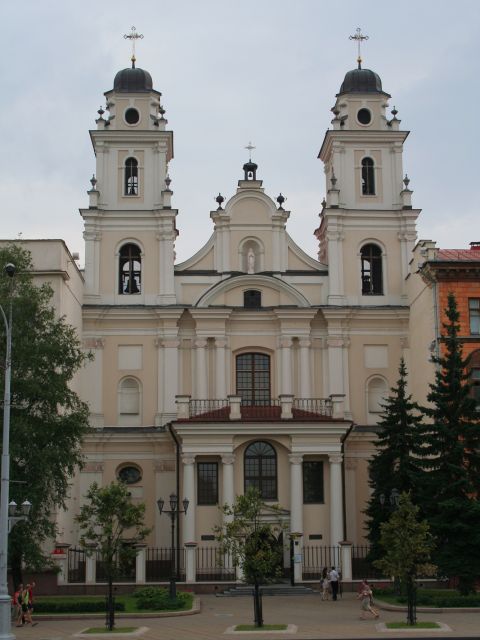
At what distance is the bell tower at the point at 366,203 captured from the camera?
54.4 m

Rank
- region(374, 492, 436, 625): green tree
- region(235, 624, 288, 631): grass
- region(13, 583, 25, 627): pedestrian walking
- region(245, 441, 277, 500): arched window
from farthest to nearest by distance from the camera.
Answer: region(245, 441, 277, 500): arched window → region(13, 583, 25, 627): pedestrian walking → region(374, 492, 436, 625): green tree → region(235, 624, 288, 631): grass

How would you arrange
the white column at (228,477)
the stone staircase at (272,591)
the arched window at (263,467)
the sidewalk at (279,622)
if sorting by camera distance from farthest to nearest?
the arched window at (263,467), the white column at (228,477), the stone staircase at (272,591), the sidewalk at (279,622)

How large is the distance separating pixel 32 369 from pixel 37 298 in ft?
8.69

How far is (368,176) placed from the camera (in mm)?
56156

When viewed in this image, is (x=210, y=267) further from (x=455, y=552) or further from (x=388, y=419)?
(x=455, y=552)

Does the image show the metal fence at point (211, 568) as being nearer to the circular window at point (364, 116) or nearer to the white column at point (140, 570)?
the white column at point (140, 570)

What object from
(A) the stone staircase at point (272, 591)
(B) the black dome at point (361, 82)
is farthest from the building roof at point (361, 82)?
(A) the stone staircase at point (272, 591)

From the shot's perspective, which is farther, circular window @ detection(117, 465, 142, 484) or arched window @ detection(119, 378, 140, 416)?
arched window @ detection(119, 378, 140, 416)

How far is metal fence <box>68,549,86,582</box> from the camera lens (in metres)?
44.9

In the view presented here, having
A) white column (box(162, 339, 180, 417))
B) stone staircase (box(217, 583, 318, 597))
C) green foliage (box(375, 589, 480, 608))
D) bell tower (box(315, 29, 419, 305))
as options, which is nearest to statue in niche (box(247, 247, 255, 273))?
bell tower (box(315, 29, 419, 305))

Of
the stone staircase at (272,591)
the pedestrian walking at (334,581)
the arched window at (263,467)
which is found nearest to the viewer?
the pedestrian walking at (334,581)

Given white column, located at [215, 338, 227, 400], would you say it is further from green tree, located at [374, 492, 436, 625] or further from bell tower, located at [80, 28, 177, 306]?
green tree, located at [374, 492, 436, 625]

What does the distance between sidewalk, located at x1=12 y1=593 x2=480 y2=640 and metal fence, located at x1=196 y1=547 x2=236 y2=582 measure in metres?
4.43

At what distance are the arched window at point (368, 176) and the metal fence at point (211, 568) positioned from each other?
21.5m
